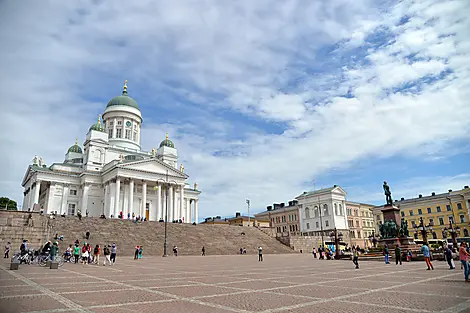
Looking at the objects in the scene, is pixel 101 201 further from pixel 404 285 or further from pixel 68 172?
pixel 404 285

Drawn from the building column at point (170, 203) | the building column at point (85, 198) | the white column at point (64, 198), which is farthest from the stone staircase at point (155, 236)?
the white column at point (64, 198)

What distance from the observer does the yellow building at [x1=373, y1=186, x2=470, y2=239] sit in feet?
227

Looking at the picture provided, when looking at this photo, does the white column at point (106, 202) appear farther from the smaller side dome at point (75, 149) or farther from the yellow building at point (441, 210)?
the yellow building at point (441, 210)

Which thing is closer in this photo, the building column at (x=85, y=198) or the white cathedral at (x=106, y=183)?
the white cathedral at (x=106, y=183)

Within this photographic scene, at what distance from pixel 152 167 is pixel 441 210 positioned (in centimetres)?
6482

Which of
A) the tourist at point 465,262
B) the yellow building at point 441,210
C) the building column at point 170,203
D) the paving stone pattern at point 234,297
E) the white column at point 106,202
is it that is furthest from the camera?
the yellow building at point 441,210

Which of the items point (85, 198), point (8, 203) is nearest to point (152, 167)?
point (85, 198)

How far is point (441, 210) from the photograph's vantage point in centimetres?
7388

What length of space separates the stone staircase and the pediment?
17.0 metres

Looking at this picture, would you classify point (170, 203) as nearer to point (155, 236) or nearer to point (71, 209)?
point (71, 209)

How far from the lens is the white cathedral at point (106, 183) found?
193 ft

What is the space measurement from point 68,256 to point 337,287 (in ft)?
73.0

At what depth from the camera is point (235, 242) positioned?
46.5 m

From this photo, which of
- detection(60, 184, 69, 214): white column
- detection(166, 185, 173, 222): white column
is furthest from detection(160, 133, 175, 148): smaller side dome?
detection(60, 184, 69, 214): white column
